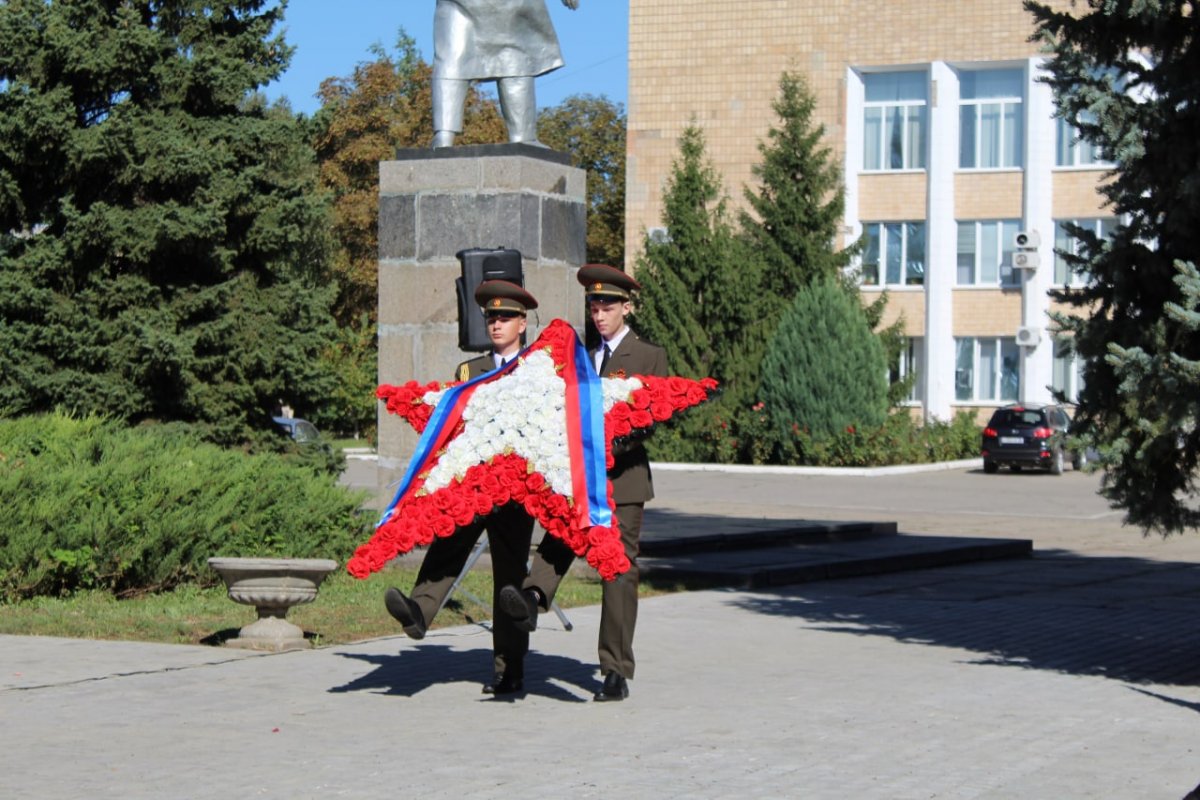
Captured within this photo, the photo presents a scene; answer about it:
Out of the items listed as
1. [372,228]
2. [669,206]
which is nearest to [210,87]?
[669,206]

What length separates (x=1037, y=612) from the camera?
13.1 m

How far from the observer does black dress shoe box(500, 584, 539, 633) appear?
25.7 feet

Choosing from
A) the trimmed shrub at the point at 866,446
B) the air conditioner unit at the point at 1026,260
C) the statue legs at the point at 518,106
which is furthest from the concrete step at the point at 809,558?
the air conditioner unit at the point at 1026,260

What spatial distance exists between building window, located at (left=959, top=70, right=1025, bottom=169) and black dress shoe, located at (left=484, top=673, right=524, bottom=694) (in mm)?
44146

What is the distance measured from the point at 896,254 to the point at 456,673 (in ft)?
145

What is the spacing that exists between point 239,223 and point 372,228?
3379 centimetres

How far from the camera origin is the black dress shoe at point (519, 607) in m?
7.85

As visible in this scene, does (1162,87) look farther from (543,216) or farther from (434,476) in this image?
(543,216)

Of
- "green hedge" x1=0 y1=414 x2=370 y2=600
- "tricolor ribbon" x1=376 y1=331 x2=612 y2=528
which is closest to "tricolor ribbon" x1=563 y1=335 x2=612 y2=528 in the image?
"tricolor ribbon" x1=376 y1=331 x2=612 y2=528

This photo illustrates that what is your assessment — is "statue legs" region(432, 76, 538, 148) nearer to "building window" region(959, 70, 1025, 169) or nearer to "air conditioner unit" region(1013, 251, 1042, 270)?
"air conditioner unit" region(1013, 251, 1042, 270)

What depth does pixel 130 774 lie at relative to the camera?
22.0 feet

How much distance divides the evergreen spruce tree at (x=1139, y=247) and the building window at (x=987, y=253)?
41.7 meters

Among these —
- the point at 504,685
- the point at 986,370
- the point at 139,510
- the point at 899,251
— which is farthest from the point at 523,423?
the point at 899,251

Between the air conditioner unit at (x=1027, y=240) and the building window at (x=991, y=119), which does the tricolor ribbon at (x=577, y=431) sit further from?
the building window at (x=991, y=119)
